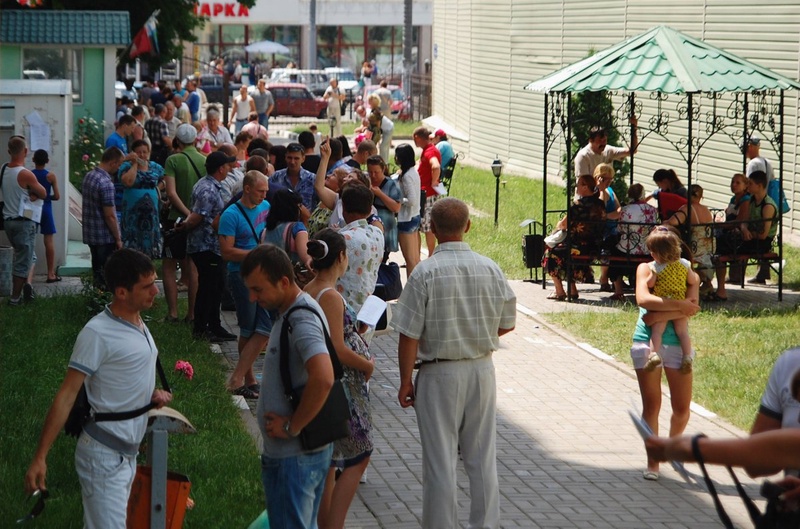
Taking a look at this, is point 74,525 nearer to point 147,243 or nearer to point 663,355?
point 663,355

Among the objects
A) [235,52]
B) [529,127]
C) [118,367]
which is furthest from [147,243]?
[235,52]

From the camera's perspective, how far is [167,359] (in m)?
11.1

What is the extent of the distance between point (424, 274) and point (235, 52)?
71398 millimetres

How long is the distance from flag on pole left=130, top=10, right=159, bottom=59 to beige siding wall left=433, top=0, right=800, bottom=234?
8.70 metres

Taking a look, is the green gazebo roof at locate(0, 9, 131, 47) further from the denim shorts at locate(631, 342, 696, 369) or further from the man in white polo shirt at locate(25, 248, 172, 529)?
the man in white polo shirt at locate(25, 248, 172, 529)

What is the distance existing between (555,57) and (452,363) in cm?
2272

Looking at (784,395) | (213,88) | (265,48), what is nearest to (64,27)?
(784,395)

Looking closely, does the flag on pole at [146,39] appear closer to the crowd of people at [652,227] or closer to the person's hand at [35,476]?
the crowd of people at [652,227]

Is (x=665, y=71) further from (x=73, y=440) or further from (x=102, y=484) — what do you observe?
(x=102, y=484)

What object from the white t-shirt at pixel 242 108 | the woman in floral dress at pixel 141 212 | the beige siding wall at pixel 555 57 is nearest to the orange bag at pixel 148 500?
the woman in floral dress at pixel 141 212

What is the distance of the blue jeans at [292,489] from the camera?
5449 millimetres

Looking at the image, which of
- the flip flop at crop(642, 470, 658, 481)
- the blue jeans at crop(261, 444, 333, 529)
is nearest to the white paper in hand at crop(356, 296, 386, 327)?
the blue jeans at crop(261, 444, 333, 529)

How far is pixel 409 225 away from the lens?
1541 centimetres

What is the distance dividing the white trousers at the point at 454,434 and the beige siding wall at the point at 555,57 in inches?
390
